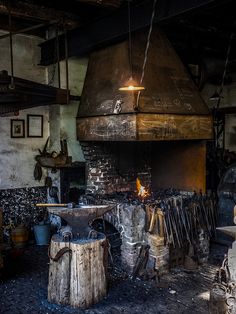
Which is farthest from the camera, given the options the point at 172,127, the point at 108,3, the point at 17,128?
the point at 17,128

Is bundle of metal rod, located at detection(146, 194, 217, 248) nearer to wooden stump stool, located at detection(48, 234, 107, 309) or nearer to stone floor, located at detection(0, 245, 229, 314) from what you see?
stone floor, located at detection(0, 245, 229, 314)

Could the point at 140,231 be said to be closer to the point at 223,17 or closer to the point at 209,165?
the point at 209,165

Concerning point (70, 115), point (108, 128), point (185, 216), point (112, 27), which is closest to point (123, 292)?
point (185, 216)

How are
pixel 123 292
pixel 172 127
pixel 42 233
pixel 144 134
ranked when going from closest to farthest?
pixel 123 292 < pixel 144 134 < pixel 172 127 < pixel 42 233

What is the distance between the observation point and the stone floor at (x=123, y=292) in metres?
4.17

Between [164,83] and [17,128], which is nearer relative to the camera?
[164,83]

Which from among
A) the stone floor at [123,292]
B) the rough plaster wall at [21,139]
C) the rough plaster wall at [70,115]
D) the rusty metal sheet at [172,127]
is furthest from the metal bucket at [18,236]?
the rusty metal sheet at [172,127]

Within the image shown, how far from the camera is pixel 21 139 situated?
6.77m

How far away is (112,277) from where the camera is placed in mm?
5043

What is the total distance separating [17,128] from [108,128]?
7.05 ft

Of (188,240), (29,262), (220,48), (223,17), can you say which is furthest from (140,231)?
(220,48)

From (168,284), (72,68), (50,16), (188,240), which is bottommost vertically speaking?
(168,284)

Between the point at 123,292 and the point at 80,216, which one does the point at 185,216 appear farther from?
the point at 80,216

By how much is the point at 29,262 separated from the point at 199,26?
16.8 feet
